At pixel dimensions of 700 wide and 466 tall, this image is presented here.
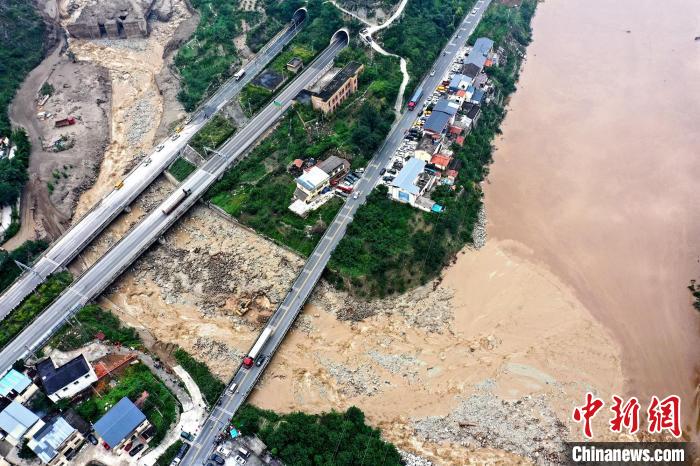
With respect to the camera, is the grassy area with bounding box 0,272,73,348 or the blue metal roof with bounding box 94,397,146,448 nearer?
the blue metal roof with bounding box 94,397,146,448

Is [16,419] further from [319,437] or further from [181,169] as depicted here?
[181,169]

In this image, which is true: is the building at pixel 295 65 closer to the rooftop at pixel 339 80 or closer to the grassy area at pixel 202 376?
the rooftop at pixel 339 80

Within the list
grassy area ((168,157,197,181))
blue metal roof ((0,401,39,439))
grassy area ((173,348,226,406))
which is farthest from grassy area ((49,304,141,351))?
grassy area ((168,157,197,181))

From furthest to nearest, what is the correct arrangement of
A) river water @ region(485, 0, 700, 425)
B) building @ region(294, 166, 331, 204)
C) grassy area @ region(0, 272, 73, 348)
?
building @ region(294, 166, 331, 204)
river water @ region(485, 0, 700, 425)
grassy area @ region(0, 272, 73, 348)

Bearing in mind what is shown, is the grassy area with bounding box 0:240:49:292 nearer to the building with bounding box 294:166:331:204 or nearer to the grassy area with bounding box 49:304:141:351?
the grassy area with bounding box 49:304:141:351

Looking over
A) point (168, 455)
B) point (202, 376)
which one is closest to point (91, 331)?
point (202, 376)

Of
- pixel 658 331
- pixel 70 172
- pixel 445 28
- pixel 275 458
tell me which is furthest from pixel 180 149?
pixel 658 331

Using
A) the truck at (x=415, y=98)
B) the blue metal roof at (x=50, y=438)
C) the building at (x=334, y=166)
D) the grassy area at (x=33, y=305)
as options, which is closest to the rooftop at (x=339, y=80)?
the truck at (x=415, y=98)
